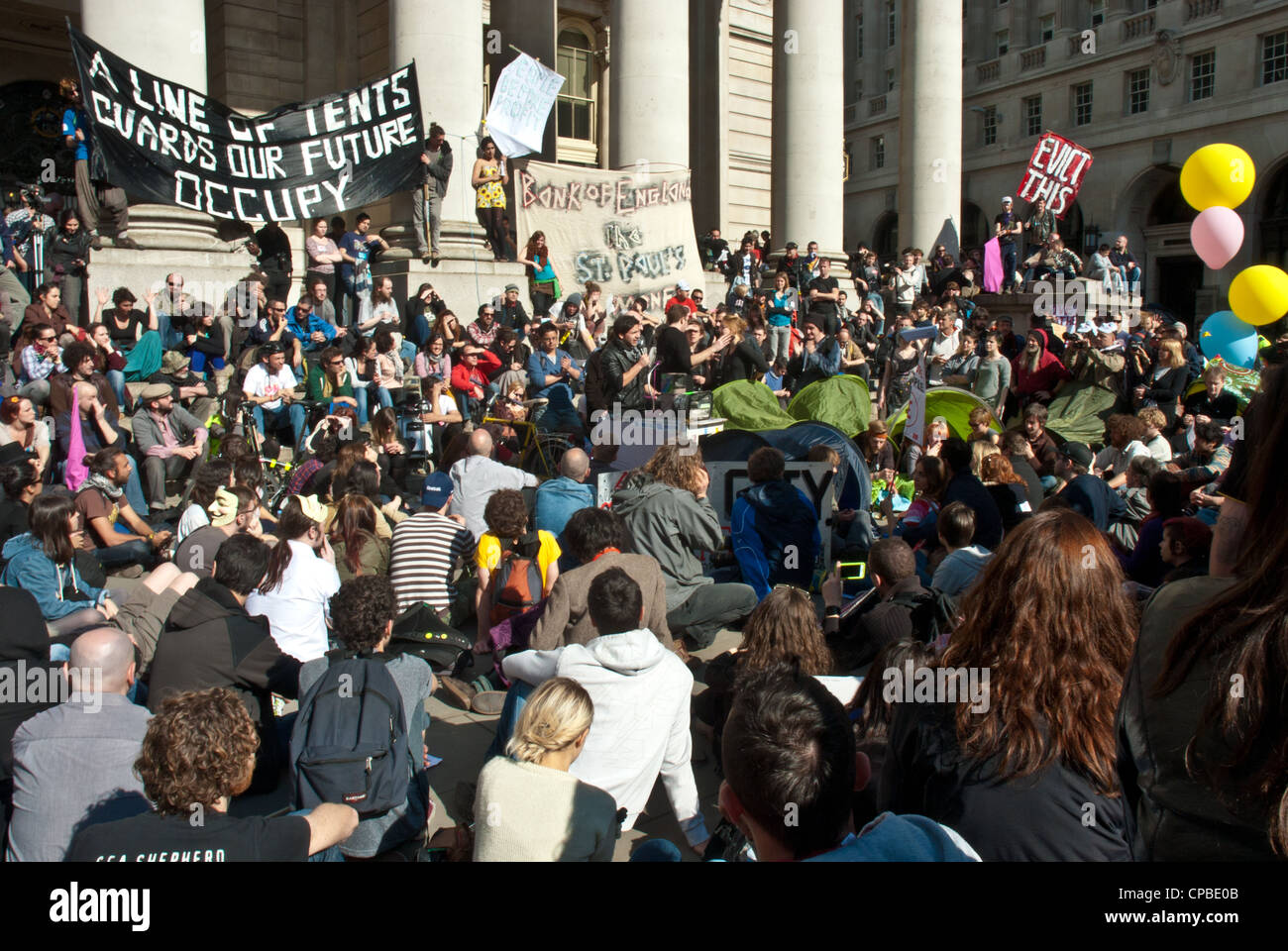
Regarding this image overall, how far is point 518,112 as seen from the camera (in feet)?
47.7

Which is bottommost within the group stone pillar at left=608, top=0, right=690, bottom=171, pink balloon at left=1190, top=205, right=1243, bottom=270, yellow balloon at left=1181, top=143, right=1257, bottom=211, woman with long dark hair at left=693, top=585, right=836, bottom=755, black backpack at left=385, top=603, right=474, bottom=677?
black backpack at left=385, top=603, right=474, bottom=677

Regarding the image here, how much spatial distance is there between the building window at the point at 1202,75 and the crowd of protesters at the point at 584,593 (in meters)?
29.5

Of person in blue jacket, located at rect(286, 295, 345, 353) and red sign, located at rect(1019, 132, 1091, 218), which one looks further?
red sign, located at rect(1019, 132, 1091, 218)

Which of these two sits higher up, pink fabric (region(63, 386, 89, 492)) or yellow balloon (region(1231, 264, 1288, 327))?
yellow balloon (region(1231, 264, 1288, 327))

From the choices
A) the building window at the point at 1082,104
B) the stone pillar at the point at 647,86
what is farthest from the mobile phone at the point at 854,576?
the building window at the point at 1082,104

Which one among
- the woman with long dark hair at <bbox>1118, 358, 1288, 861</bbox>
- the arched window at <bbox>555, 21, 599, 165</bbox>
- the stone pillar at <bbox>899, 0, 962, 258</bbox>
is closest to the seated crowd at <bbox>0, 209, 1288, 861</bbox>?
the woman with long dark hair at <bbox>1118, 358, 1288, 861</bbox>

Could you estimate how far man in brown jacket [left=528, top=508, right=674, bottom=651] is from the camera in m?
5.59

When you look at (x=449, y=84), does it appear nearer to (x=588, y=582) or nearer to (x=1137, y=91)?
(x=588, y=582)

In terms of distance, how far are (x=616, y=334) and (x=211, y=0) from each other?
47.4 ft

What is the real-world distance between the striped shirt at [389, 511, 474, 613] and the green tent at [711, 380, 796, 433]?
3.83m

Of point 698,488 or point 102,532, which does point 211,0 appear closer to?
point 102,532

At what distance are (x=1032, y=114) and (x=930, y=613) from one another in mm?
45326

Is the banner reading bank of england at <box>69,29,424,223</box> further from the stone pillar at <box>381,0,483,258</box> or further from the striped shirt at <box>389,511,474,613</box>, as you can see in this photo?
the striped shirt at <box>389,511,474,613</box>

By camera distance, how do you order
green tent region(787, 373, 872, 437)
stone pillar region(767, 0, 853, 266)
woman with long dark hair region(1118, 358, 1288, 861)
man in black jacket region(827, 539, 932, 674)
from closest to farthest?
woman with long dark hair region(1118, 358, 1288, 861) → man in black jacket region(827, 539, 932, 674) → green tent region(787, 373, 872, 437) → stone pillar region(767, 0, 853, 266)
